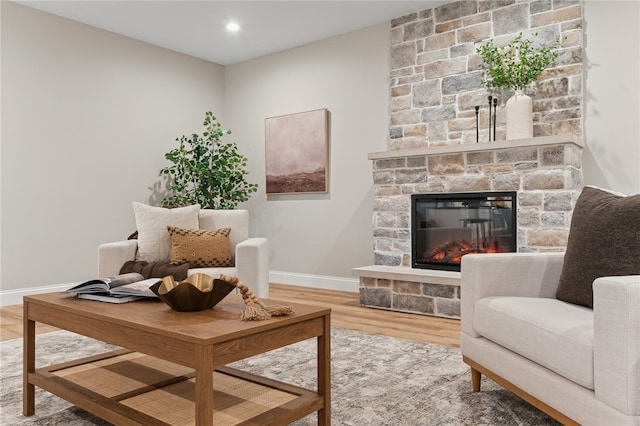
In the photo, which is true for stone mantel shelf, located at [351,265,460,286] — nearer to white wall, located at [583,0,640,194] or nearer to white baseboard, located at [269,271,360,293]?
white baseboard, located at [269,271,360,293]

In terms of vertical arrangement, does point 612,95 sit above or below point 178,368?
above

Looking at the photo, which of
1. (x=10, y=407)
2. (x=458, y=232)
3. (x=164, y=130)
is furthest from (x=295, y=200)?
(x=10, y=407)

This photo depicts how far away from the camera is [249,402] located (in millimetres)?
1723

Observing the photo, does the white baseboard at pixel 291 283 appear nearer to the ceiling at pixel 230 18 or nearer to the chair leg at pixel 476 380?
the ceiling at pixel 230 18

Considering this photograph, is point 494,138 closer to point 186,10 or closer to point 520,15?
point 520,15

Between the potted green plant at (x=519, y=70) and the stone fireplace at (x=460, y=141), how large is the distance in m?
Answer: 0.10

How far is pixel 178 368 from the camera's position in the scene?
7.09ft

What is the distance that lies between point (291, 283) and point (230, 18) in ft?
9.50

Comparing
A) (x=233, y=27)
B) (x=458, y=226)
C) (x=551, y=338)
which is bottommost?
(x=551, y=338)

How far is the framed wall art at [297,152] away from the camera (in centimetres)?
528

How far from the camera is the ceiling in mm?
4402

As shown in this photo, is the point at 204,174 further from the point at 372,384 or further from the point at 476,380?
the point at 476,380

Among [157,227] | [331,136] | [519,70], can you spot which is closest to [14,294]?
[157,227]

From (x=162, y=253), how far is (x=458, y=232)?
95.6 inches
